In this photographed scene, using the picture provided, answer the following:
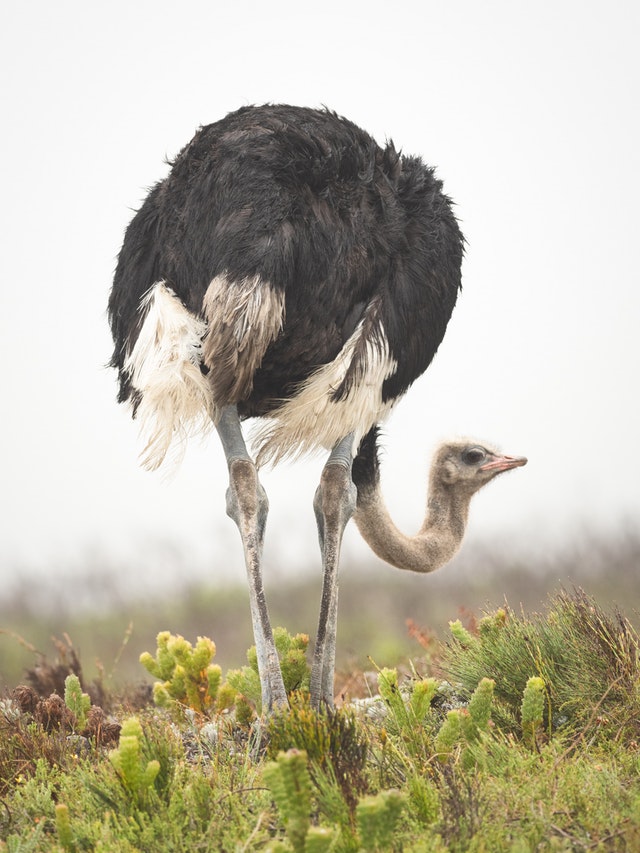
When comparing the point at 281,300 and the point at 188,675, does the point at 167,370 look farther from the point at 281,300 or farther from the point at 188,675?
the point at 188,675

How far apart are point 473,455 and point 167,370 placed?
2505mm

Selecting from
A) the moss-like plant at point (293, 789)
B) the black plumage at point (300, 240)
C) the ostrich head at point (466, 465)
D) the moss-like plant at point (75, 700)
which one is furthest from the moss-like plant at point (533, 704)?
the ostrich head at point (466, 465)

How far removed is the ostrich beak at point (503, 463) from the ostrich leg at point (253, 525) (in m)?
1.91

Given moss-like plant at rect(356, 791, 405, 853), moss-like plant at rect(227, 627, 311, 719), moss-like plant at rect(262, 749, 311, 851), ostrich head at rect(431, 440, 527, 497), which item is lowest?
moss-like plant at rect(356, 791, 405, 853)

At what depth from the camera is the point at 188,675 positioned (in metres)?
4.82

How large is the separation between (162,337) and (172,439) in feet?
1.53

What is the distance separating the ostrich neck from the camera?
567 centimetres

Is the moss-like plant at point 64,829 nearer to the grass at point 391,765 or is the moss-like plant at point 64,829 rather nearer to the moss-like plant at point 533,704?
the grass at point 391,765

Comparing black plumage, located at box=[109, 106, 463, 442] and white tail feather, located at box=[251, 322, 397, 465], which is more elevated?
black plumage, located at box=[109, 106, 463, 442]

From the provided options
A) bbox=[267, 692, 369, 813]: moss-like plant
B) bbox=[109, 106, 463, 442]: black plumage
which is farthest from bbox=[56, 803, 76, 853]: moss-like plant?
bbox=[109, 106, 463, 442]: black plumage

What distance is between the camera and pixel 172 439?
4387 millimetres

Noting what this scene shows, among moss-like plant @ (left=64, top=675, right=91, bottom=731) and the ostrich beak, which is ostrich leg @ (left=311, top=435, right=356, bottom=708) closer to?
moss-like plant @ (left=64, top=675, right=91, bottom=731)

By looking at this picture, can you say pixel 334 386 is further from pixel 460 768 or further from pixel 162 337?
pixel 460 768

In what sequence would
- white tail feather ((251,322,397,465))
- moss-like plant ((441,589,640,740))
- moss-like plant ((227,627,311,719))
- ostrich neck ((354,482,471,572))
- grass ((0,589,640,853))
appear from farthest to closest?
ostrich neck ((354,482,471,572)) → moss-like plant ((227,627,311,719)) → white tail feather ((251,322,397,465)) → moss-like plant ((441,589,640,740)) → grass ((0,589,640,853))
